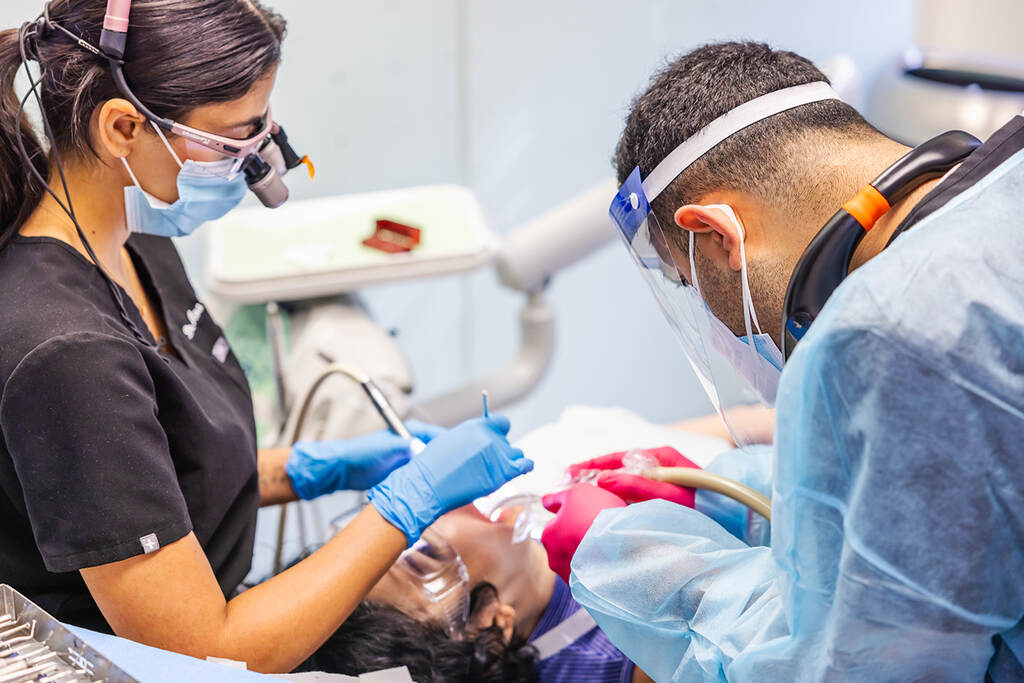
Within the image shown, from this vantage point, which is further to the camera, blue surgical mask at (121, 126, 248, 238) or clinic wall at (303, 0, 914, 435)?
clinic wall at (303, 0, 914, 435)

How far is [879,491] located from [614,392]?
7.94ft

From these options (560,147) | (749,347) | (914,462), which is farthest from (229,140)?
(560,147)

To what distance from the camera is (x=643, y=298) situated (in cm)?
319

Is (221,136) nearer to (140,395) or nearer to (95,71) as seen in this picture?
(95,71)

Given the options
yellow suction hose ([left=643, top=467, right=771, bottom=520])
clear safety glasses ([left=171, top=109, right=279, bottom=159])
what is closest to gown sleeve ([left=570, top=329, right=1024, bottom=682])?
yellow suction hose ([left=643, top=467, right=771, bottom=520])

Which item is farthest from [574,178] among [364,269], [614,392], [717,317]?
[717,317]

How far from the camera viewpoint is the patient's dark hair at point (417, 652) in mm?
1447

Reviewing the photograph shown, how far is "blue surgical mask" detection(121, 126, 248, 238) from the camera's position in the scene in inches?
51.4

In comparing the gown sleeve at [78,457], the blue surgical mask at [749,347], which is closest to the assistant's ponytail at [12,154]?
the gown sleeve at [78,457]

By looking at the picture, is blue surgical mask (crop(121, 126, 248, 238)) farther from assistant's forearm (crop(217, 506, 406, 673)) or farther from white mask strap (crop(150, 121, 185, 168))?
assistant's forearm (crop(217, 506, 406, 673))

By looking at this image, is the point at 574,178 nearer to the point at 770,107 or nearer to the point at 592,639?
the point at 592,639

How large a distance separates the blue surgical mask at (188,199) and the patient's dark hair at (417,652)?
636 mm

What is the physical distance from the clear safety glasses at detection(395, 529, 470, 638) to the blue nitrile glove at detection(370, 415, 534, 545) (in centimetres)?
22

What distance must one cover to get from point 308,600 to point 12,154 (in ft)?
2.21
